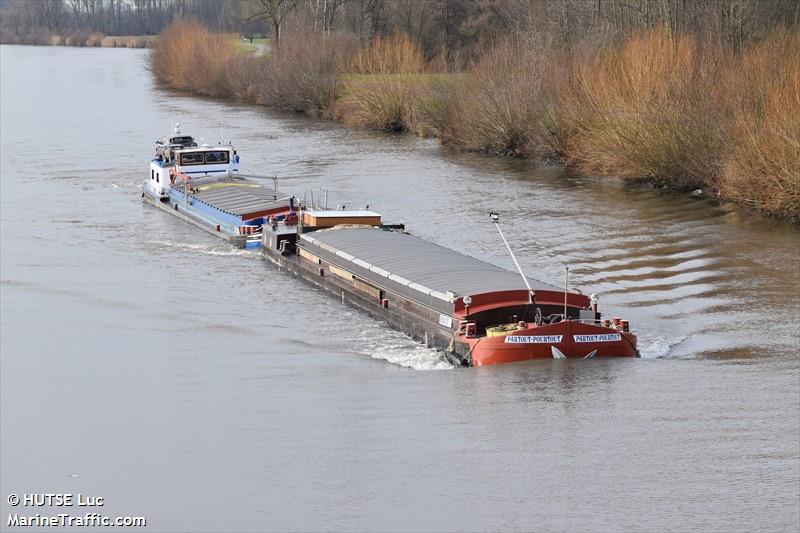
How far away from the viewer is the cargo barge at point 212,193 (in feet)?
116

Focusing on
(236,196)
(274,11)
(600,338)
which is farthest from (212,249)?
(274,11)

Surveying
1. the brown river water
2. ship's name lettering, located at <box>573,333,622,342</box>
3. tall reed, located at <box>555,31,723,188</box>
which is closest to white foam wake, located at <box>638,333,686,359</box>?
the brown river water

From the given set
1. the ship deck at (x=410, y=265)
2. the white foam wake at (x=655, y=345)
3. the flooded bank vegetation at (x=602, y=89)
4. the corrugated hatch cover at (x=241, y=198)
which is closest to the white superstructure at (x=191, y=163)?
the corrugated hatch cover at (x=241, y=198)

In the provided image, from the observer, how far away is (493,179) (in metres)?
45.9

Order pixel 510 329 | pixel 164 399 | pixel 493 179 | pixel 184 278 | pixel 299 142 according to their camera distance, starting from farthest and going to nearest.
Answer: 1. pixel 299 142
2. pixel 493 179
3. pixel 184 278
4. pixel 510 329
5. pixel 164 399

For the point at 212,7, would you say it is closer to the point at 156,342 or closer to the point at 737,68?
the point at 737,68

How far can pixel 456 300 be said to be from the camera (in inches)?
886

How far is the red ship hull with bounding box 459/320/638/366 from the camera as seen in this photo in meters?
21.3

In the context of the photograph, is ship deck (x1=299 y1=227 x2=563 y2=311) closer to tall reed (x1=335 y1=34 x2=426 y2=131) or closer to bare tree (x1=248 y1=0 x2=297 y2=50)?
tall reed (x1=335 y1=34 x2=426 y2=131)

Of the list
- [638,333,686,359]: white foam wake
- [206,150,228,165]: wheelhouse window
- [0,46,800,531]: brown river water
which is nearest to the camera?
[0,46,800,531]: brown river water

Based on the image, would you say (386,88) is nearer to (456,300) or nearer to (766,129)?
(766,129)

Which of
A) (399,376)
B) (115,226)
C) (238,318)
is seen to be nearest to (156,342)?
(238,318)

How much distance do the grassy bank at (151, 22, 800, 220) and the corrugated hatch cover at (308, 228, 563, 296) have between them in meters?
13.0

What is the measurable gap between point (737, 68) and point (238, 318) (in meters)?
22.4
